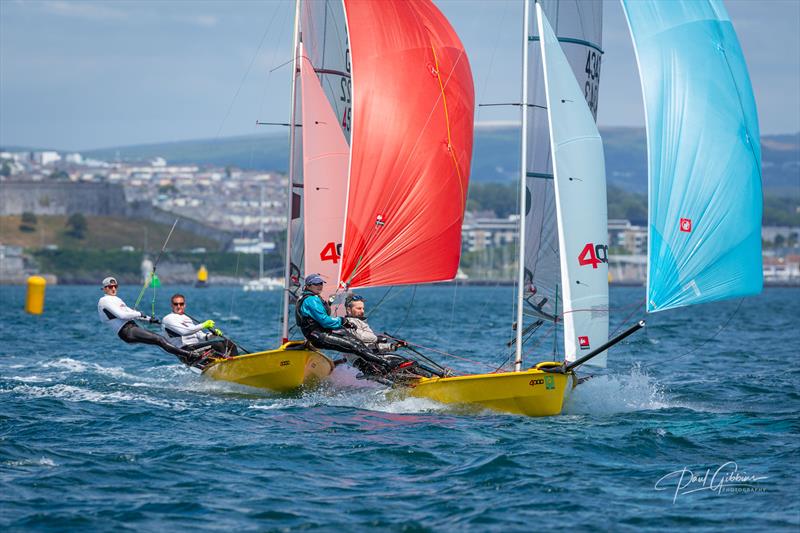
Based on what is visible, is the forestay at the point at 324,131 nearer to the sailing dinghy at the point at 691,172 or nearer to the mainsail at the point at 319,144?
the mainsail at the point at 319,144

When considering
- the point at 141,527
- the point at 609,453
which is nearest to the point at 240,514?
the point at 141,527

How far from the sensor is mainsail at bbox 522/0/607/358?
15.2 metres

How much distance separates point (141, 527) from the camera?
9422 millimetres

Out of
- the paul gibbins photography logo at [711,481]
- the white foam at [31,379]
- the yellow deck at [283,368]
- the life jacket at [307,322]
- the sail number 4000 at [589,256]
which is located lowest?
the paul gibbins photography logo at [711,481]

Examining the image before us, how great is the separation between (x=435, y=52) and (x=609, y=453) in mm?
7411

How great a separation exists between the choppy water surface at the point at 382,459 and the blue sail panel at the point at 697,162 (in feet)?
5.72

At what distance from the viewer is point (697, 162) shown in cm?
1320

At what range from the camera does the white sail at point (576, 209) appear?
1412 centimetres

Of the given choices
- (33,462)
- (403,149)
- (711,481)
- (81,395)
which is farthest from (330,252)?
(711,481)

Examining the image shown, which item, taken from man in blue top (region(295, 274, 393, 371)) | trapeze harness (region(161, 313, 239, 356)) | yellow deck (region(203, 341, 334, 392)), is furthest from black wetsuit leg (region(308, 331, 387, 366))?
trapeze harness (region(161, 313, 239, 356))

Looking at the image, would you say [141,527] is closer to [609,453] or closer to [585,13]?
[609,453]

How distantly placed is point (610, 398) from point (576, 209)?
2752 mm

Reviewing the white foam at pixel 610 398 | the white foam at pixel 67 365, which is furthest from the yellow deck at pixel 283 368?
the white foam at pixel 67 365

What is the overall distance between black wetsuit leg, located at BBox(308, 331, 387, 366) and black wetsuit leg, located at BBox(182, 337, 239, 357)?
258cm
